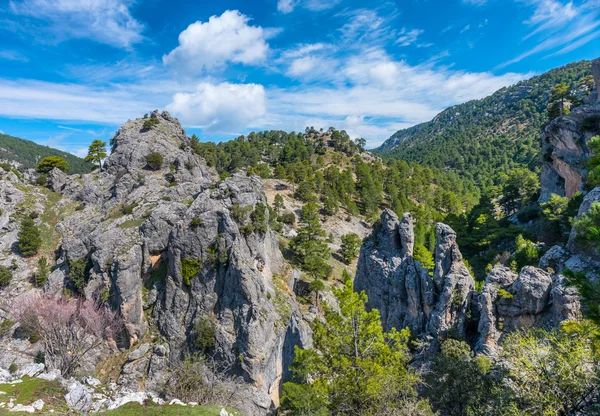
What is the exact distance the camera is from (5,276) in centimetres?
4484

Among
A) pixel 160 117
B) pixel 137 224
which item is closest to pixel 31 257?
pixel 137 224

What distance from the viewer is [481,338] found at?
94.5ft

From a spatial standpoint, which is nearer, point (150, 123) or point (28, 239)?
point (28, 239)

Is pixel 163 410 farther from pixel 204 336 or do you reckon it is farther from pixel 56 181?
pixel 56 181

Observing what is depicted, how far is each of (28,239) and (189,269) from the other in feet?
Answer: 105

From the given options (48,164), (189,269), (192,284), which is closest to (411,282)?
(192,284)

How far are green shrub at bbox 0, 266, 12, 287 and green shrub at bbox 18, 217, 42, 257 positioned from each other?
381 centimetres

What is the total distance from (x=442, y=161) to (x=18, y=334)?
191 metres

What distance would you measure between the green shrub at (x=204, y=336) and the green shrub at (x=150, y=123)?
55057mm

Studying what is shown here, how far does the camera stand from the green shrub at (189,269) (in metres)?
36.7

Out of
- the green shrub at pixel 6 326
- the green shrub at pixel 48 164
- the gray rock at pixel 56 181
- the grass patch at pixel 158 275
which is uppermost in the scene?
the green shrub at pixel 48 164

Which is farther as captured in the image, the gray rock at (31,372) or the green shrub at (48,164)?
the green shrub at (48,164)

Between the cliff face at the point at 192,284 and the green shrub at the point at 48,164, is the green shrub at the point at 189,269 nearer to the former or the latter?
the cliff face at the point at 192,284

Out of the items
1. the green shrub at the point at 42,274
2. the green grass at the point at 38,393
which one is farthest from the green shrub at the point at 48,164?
the green grass at the point at 38,393
